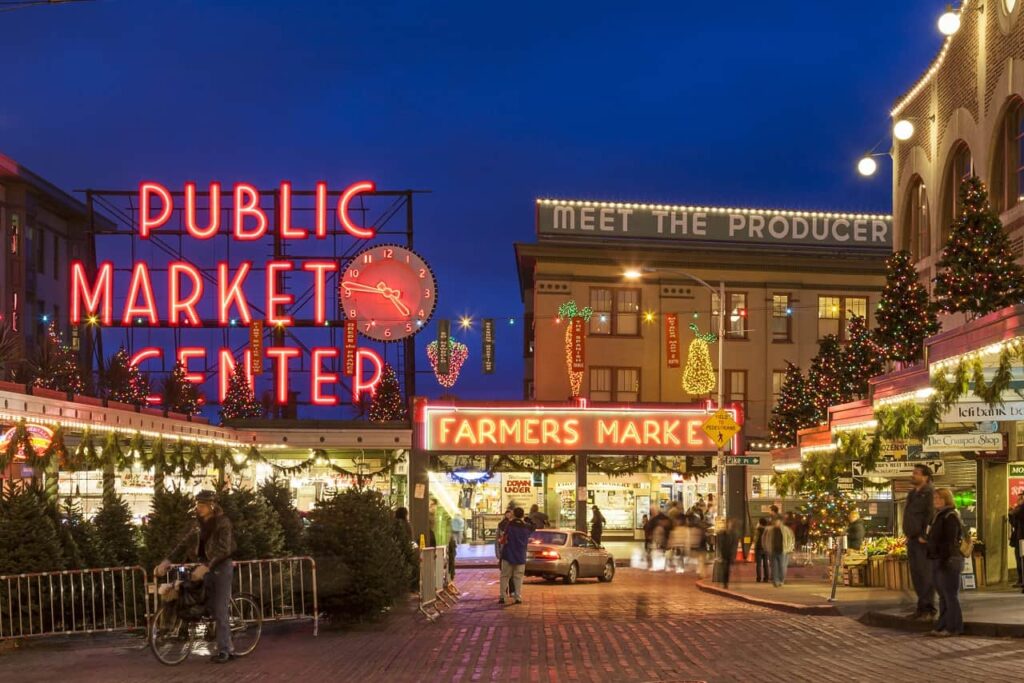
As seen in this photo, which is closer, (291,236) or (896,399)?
(896,399)

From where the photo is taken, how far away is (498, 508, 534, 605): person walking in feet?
81.3

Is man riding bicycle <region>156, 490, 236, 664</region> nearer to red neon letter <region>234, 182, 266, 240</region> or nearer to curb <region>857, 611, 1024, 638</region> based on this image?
curb <region>857, 611, 1024, 638</region>

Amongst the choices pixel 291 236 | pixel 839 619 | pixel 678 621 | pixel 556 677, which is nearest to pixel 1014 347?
pixel 839 619

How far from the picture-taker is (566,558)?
33.5 m

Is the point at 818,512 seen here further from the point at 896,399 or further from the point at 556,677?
the point at 556,677

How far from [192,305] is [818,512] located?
1248 inches

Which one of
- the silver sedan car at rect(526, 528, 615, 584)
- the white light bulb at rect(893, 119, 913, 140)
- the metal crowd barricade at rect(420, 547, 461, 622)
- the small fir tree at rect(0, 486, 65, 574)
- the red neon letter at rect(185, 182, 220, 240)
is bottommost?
the silver sedan car at rect(526, 528, 615, 584)

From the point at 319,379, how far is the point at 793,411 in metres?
18.7

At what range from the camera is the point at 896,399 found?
83.3 feet

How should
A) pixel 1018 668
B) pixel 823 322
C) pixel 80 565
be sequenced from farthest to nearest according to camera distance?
pixel 823 322
pixel 80 565
pixel 1018 668

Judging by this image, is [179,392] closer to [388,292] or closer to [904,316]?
[388,292]

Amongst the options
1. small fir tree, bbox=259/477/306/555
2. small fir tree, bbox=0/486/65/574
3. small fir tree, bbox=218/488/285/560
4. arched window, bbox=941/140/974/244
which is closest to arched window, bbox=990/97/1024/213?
arched window, bbox=941/140/974/244

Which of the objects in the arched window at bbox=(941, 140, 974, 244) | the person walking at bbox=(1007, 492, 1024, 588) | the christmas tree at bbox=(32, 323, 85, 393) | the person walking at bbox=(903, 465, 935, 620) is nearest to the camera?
the person walking at bbox=(903, 465, 935, 620)

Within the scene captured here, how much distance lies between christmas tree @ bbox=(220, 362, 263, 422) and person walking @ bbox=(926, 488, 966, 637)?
50797 millimetres
